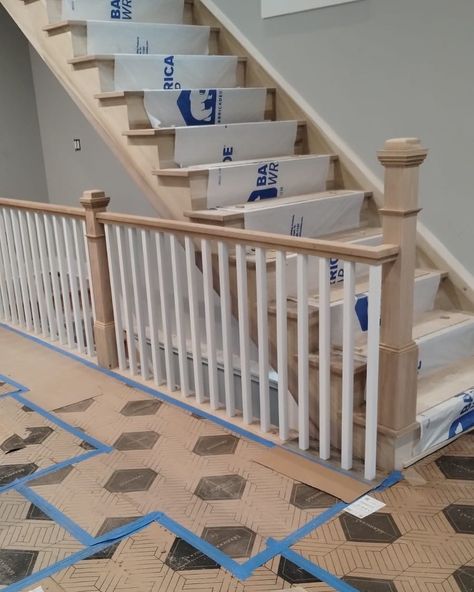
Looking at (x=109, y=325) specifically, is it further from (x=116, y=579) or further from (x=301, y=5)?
(x=301, y=5)

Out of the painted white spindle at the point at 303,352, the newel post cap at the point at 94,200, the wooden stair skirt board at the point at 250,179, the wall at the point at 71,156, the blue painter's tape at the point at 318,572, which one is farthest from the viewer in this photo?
the wall at the point at 71,156

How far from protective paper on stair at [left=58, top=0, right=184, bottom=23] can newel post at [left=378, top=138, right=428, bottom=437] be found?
7.44ft

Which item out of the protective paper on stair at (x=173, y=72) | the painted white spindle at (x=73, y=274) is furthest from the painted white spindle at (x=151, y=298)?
the protective paper on stair at (x=173, y=72)

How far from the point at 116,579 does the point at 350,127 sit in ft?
8.22

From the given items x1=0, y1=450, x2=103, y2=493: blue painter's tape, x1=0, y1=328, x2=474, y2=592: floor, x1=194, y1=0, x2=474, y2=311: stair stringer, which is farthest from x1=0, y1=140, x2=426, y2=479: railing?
x1=194, y1=0, x2=474, y2=311: stair stringer

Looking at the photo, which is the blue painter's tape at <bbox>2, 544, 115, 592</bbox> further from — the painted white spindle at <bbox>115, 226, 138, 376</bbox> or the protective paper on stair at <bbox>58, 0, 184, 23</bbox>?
the protective paper on stair at <bbox>58, 0, 184, 23</bbox>

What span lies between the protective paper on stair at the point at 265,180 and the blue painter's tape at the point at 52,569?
1.60m

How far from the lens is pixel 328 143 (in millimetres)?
3500

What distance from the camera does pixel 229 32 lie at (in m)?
3.83

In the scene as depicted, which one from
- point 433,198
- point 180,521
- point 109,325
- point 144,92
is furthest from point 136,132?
point 180,521

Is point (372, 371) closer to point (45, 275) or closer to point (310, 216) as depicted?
point (310, 216)

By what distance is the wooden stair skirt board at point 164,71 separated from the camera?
10.6 ft

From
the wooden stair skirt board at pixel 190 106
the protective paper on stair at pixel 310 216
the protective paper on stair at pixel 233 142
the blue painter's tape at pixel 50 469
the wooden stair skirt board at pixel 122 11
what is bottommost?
the blue painter's tape at pixel 50 469

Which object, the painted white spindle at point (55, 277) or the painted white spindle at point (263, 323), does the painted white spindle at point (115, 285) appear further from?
the painted white spindle at point (263, 323)
